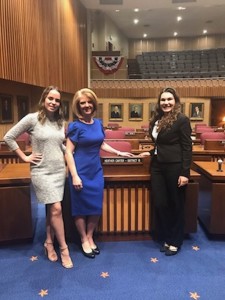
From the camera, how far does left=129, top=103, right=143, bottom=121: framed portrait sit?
13.7 metres

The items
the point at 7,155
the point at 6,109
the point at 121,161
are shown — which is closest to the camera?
the point at 121,161

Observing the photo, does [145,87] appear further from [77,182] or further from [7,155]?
[77,182]

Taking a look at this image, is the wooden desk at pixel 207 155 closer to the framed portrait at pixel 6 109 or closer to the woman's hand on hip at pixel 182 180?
the woman's hand on hip at pixel 182 180

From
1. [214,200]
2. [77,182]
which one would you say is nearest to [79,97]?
[77,182]

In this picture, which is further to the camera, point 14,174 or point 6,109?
point 6,109

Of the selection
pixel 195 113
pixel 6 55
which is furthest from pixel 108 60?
pixel 6 55

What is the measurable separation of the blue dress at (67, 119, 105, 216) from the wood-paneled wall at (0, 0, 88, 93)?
3.69 m

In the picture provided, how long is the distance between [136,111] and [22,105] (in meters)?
7.09

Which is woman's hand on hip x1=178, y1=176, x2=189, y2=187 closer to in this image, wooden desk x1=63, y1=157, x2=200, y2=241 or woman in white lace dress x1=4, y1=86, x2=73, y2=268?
wooden desk x1=63, y1=157, x2=200, y2=241

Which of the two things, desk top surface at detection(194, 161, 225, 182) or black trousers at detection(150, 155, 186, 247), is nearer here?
black trousers at detection(150, 155, 186, 247)

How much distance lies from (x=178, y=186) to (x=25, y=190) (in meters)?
1.44

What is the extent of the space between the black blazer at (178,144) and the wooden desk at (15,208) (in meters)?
1.32

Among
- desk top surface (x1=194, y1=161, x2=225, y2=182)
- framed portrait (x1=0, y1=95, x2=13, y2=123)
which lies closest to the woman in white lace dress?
desk top surface (x1=194, y1=161, x2=225, y2=182)

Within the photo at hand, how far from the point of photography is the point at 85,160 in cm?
237
